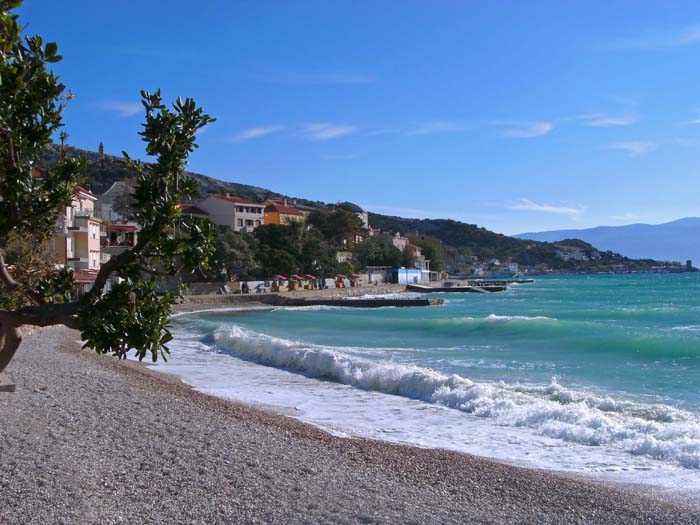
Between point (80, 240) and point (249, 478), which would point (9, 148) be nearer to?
point (249, 478)

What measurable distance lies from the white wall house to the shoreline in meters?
71.9

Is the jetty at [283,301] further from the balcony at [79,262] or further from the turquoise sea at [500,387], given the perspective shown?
the turquoise sea at [500,387]

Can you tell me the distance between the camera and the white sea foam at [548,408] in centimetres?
1159

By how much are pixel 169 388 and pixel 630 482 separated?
10159 millimetres

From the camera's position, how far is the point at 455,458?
10070mm

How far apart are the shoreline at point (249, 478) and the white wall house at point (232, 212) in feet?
236

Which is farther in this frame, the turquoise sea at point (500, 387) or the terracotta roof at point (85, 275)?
the terracotta roof at point (85, 275)

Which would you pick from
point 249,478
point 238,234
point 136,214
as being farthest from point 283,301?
point 136,214

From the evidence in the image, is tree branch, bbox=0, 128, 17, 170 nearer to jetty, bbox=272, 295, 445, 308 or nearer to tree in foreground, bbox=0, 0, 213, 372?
tree in foreground, bbox=0, 0, 213, 372

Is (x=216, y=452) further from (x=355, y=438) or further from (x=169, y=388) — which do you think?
(x=169, y=388)

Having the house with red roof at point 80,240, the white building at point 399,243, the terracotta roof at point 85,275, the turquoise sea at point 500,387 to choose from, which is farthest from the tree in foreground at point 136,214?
the white building at point 399,243

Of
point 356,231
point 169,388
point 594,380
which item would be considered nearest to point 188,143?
point 169,388

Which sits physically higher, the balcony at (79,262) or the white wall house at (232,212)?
the white wall house at (232,212)

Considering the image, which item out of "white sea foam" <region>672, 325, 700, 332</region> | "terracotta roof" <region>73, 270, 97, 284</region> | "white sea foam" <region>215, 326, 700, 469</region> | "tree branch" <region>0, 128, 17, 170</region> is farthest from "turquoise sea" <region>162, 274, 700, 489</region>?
"tree branch" <region>0, 128, 17, 170</region>
